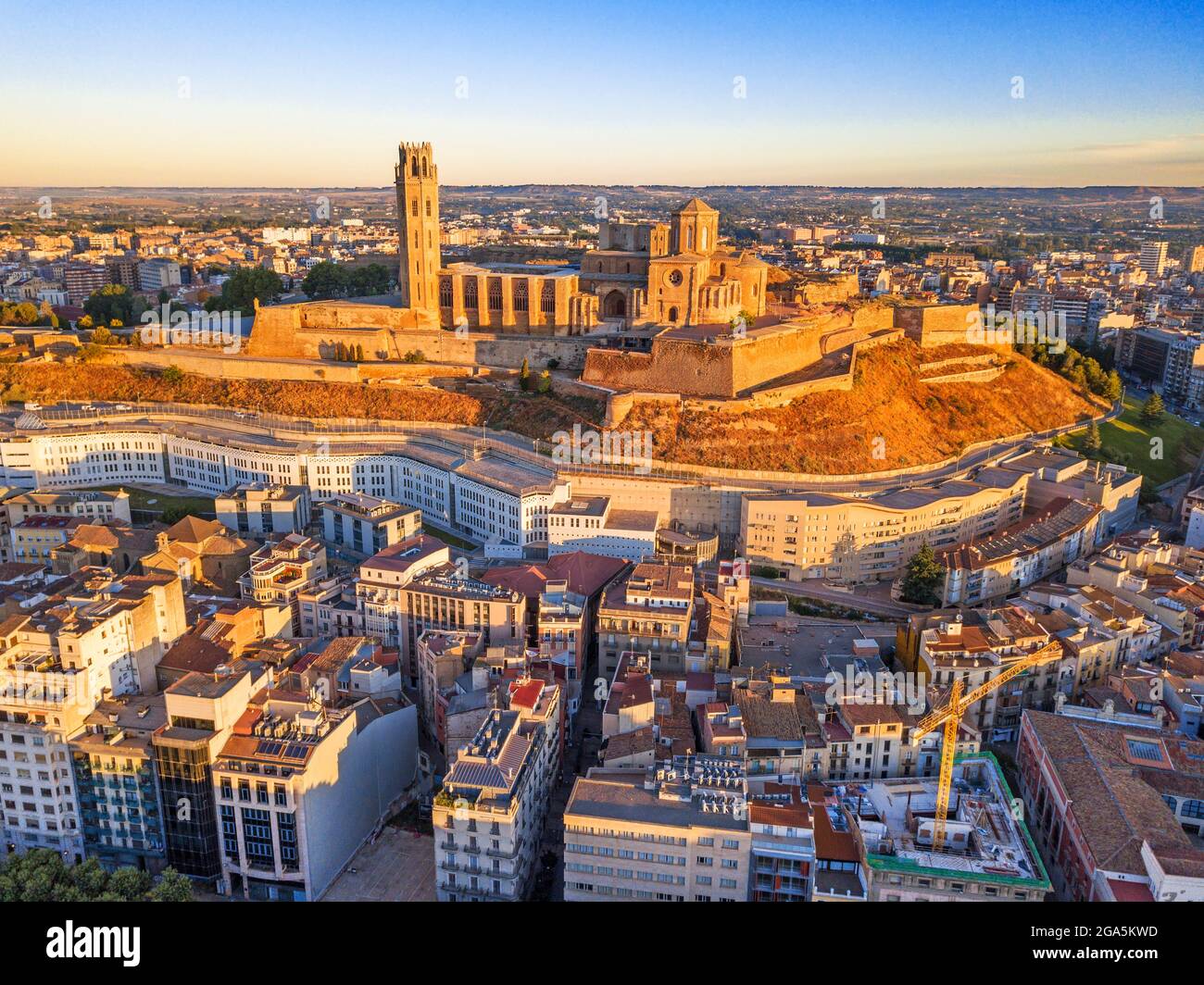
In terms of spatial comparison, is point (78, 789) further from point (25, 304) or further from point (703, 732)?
point (25, 304)

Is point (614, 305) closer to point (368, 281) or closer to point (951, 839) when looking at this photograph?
point (368, 281)

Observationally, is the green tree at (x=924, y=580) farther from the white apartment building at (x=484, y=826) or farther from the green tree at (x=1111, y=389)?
the green tree at (x=1111, y=389)

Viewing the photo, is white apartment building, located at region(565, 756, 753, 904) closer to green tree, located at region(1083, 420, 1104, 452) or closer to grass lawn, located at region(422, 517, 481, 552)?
grass lawn, located at region(422, 517, 481, 552)

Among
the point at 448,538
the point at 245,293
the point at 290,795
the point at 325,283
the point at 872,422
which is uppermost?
the point at 325,283

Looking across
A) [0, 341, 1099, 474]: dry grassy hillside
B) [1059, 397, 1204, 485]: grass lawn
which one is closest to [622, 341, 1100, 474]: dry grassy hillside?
[0, 341, 1099, 474]: dry grassy hillside

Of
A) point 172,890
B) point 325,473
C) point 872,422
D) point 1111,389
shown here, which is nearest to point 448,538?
point 325,473
